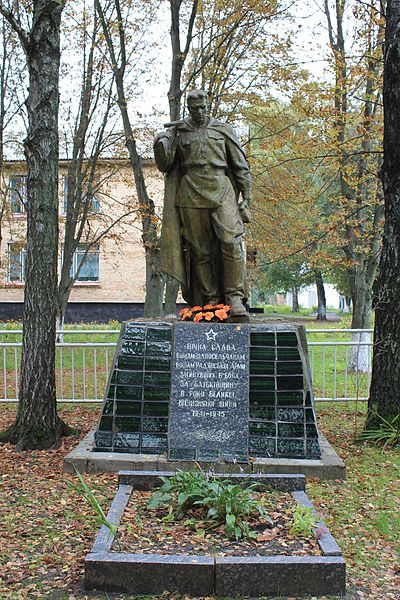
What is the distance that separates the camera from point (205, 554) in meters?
3.50

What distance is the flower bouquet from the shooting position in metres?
6.16

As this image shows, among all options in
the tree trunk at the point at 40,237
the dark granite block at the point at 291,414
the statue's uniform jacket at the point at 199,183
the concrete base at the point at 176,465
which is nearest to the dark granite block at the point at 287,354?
the dark granite block at the point at 291,414

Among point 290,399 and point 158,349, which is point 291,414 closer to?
point 290,399

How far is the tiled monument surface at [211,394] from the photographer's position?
18.3ft

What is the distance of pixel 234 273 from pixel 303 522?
3.05 m

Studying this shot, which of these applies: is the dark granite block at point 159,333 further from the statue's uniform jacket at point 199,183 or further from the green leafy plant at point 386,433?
the green leafy plant at point 386,433

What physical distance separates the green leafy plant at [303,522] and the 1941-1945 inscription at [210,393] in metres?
1.52

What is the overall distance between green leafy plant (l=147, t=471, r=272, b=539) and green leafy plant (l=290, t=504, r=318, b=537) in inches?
6.5

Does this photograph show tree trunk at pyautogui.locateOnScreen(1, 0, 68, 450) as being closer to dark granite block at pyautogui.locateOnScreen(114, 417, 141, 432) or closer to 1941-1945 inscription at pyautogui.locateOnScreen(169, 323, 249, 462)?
dark granite block at pyautogui.locateOnScreen(114, 417, 141, 432)

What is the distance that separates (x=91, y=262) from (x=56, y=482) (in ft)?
74.0

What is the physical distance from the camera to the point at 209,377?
5.74m

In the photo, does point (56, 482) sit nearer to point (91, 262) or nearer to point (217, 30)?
point (217, 30)

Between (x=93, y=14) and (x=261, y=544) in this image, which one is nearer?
(x=261, y=544)

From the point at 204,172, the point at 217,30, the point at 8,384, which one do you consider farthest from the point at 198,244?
the point at 217,30
